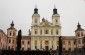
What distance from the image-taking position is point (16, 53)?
2758 cm

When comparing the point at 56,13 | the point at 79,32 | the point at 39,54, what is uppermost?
the point at 56,13

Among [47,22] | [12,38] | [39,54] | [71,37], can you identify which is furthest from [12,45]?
[39,54]

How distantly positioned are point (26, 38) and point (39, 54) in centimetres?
5700

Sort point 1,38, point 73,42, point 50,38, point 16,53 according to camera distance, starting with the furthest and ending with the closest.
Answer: point 73,42 < point 50,38 < point 1,38 < point 16,53

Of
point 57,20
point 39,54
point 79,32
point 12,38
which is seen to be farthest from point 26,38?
point 39,54

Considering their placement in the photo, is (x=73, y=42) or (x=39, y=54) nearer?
(x=39, y=54)

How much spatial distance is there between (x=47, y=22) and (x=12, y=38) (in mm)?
15085

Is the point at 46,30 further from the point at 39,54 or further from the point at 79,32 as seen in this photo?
the point at 39,54

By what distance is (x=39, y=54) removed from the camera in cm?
2877

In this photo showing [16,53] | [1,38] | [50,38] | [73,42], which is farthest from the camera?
[73,42]

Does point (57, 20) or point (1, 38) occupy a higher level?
point (57, 20)

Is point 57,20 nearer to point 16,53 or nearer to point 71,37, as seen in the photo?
point 71,37

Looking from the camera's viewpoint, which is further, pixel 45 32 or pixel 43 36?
pixel 45 32

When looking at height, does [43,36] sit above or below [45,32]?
below
